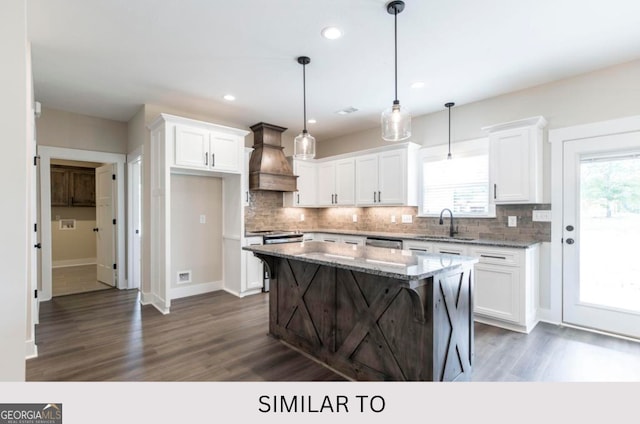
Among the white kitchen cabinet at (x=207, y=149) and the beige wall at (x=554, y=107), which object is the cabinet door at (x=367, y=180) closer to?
the beige wall at (x=554, y=107)

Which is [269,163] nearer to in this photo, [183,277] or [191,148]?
[191,148]

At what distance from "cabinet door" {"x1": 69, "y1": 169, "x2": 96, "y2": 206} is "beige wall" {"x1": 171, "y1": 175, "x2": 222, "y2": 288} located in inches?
161

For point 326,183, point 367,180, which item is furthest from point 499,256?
point 326,183

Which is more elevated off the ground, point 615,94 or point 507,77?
point 507,77

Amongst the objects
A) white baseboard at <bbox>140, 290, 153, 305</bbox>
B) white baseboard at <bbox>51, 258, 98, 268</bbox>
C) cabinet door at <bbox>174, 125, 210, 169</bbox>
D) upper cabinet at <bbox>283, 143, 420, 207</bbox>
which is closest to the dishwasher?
upper cabinet at <bbox>283, 143, 420, 207</bbox>

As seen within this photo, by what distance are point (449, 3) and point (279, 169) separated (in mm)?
3486

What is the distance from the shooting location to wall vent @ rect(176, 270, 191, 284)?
4625 mm

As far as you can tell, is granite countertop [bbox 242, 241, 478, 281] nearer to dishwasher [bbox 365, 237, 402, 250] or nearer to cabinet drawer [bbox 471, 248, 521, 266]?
cabinet drawer [bbox 471, 248, 521, 266]

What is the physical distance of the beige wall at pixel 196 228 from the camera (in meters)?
4.62

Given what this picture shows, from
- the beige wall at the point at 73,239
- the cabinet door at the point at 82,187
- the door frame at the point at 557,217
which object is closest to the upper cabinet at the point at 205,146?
the door frame at the point at 557,217
